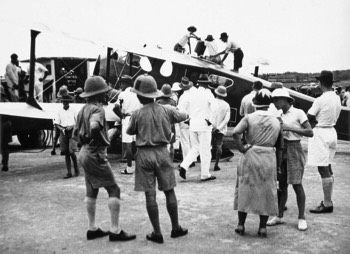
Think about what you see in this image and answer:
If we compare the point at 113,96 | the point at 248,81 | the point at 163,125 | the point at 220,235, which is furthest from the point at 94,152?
the point at 248,81

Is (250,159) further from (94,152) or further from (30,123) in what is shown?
(30,123)

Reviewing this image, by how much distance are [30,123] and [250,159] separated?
7.64 metres

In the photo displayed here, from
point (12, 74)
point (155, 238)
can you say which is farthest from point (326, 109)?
point (12, 74)

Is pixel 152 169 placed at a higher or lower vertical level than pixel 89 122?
lower

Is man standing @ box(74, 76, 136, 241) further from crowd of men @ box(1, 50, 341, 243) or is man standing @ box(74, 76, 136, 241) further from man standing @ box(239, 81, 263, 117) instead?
man standing @ box(239, 81, 263, 117)

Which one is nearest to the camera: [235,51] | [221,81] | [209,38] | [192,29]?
[221,81]

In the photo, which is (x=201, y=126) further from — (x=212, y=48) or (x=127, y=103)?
(x=212, y=48)

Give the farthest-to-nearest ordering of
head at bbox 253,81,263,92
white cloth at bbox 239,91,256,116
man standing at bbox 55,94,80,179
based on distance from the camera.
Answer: white cloth at bbox 239,91,256,116 → head at bbox 253,81,263,92 → man standing at bbox 55,94,80,179

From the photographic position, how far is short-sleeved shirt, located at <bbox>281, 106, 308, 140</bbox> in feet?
16.4

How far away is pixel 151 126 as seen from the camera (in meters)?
4.48

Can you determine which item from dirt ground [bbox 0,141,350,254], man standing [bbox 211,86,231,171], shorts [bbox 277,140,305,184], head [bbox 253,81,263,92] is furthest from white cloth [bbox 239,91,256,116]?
shorts [bbox 277,140,305,184]

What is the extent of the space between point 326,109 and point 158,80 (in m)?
8.32

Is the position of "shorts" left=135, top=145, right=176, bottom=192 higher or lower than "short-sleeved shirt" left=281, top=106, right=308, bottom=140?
lower

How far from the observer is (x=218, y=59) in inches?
552
